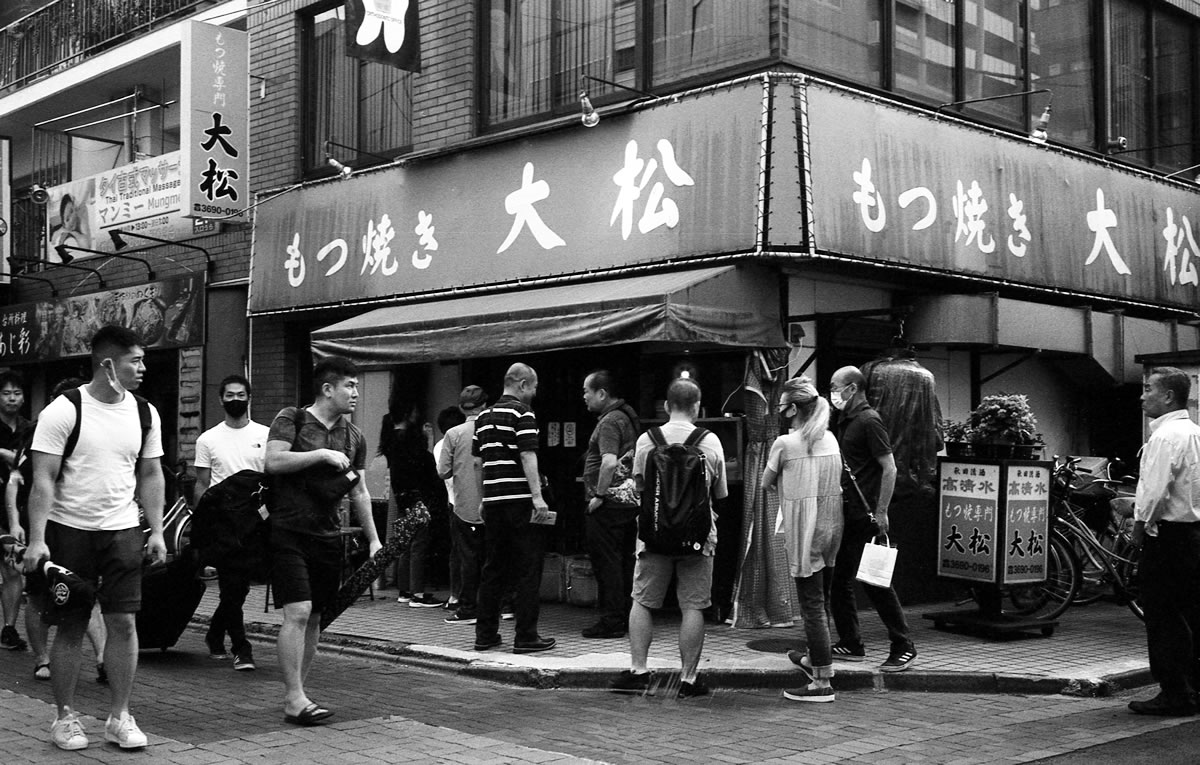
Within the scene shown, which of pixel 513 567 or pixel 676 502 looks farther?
pixel 513 567

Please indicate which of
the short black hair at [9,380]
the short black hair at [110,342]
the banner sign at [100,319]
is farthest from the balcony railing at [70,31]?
the short black hair at [110,342]

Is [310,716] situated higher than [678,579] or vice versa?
[678,579]

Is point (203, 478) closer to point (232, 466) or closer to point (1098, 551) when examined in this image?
point (232, 466)

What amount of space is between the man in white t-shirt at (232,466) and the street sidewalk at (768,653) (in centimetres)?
97

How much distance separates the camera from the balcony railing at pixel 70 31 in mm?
17281

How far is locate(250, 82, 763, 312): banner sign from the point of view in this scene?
32.3 feet

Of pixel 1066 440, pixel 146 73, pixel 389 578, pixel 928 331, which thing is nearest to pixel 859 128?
pixel 928 331

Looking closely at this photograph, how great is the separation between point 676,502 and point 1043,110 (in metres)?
7.07

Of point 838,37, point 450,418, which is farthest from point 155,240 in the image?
point 838,37

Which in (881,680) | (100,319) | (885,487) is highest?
(100,319)

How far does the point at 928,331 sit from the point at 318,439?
223 inches

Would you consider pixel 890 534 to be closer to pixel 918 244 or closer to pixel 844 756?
pixel 918 244

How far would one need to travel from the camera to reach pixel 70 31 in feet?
62.1

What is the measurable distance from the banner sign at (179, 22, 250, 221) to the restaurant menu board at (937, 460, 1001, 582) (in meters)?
8.26
